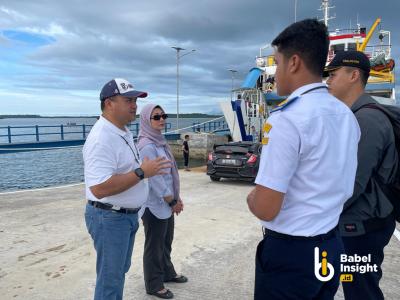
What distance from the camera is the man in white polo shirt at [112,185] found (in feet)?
8.48

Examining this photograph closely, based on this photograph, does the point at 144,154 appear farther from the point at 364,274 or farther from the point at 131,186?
the point at 364,274

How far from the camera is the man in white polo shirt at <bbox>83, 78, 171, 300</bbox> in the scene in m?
2.58

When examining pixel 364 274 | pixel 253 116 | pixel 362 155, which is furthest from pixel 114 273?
pixel 253 116

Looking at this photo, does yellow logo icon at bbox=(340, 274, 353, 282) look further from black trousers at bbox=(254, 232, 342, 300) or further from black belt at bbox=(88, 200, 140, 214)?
black belt at bbox=(88, 200, 140, 214)

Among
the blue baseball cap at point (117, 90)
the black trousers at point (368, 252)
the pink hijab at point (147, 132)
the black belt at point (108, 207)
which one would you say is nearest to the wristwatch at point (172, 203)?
the pink hijab at point (147, 132)

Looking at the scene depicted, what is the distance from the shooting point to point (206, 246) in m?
5.11

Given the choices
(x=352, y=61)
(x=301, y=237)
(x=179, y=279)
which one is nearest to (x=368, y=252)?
(x=301, y=237)

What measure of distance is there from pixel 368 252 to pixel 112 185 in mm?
1816

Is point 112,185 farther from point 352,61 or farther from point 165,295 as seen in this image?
point 352,61

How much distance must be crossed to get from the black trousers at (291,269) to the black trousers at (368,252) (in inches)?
26.1

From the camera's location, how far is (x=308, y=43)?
1718 millimetres

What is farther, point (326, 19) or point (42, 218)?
point (326, 19)

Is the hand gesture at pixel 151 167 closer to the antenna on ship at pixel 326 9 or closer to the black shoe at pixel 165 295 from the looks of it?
the black shoe at pixel 165 295

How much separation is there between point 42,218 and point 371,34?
21439 millimetres
